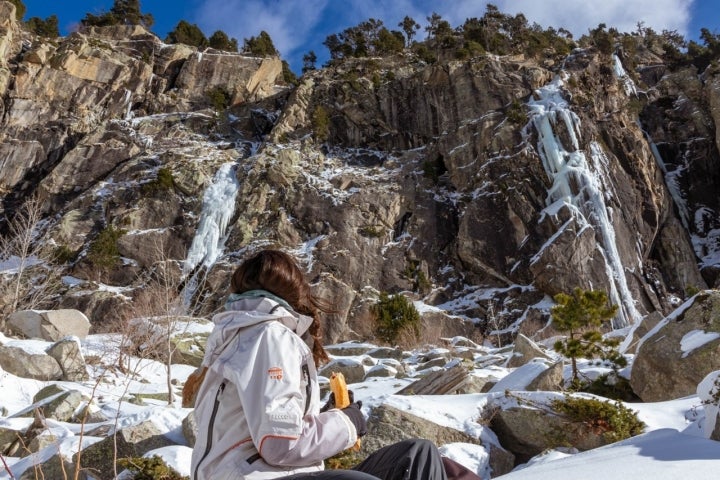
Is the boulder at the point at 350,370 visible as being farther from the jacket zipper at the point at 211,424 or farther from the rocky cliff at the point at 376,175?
the rocky cliff at the point at 376,175

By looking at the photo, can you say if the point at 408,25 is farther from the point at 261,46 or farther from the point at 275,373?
the point at 275,373

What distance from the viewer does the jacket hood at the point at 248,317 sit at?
1893mm

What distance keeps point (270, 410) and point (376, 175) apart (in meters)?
31.7

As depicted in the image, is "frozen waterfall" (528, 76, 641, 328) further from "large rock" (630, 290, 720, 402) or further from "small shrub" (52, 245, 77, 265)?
"small shrub" (52, 245, 77, 265)

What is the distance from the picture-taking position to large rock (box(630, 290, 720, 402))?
5.73m

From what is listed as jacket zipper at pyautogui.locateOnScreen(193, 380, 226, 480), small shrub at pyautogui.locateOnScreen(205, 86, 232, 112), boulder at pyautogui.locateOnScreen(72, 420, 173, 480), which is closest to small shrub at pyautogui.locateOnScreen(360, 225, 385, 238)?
small shrub at pyautogui.locateOnScreen(205, 86, 232, 112)

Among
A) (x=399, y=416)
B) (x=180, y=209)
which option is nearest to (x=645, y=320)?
(x=399, y=416)

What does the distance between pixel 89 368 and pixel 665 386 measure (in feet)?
35.7

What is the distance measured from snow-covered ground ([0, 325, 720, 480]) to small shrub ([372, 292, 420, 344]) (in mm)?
12315

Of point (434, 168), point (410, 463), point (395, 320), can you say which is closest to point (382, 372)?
point (410, 463)

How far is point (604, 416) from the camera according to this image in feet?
14.9

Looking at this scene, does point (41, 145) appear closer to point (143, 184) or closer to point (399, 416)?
point (143, 184)

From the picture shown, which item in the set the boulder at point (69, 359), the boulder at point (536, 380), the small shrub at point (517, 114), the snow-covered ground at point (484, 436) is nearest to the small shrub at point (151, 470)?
the snow-covered ground at point (484, 436)

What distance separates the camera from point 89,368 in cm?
1184
